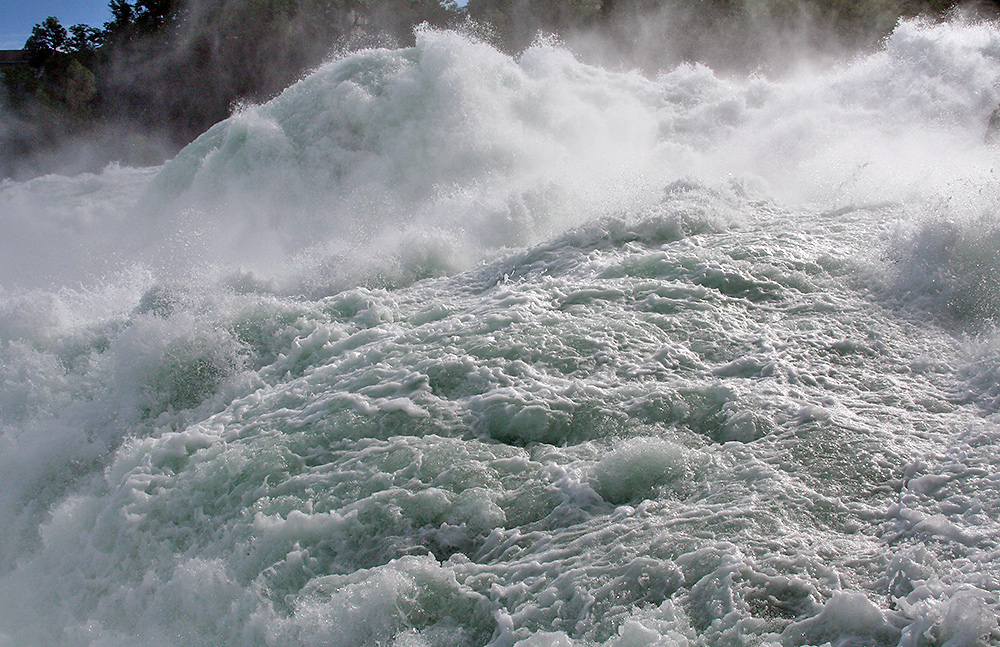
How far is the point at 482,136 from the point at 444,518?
8.11 m

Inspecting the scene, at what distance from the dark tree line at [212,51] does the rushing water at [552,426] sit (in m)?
18.7

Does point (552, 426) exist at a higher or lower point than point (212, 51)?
lower

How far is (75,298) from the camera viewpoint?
7.57 metres

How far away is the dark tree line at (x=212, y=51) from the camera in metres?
25.8

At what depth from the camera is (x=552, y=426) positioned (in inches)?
161

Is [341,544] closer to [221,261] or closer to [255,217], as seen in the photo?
[221,261]

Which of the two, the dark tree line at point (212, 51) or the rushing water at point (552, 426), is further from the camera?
the dark tree line at point (212, 51)

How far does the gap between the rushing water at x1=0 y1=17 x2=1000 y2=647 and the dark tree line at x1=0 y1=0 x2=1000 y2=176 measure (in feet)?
61.2

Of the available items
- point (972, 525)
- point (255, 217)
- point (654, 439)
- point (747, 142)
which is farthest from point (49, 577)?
point (747, 142)

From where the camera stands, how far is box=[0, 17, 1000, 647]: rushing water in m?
3.01

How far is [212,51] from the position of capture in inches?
1105

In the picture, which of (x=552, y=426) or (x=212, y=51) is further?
(x=212, y=51)

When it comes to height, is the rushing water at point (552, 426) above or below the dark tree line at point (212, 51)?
below

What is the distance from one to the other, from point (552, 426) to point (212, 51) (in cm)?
2892
